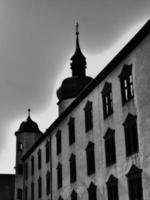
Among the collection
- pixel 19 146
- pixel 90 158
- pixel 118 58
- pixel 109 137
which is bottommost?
pixel 90 158

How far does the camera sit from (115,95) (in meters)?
26.3

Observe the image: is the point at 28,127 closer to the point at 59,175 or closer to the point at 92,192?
the point at 59,175

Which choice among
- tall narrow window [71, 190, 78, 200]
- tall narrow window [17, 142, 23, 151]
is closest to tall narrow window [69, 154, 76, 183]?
tall narrow window [71, 190, 78, 200]

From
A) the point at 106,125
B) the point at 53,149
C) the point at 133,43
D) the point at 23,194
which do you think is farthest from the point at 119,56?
the point at 23,194

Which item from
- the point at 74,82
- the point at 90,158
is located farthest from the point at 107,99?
the point at 74,82

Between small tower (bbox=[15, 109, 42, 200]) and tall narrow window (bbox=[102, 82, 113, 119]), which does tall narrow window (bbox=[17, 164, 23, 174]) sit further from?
tall narrow window (bbox=[102, 82, 113, 119])

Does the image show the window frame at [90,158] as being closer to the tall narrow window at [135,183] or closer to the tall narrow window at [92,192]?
the tall narrow window at [92,192]

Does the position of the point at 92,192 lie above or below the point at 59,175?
below

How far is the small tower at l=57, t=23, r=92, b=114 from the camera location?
46969 millimetres

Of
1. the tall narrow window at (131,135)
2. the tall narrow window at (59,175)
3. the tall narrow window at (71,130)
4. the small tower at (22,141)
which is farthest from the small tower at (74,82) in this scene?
the tall narrow window at (131,135)

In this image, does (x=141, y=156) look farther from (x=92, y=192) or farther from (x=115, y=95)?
(x=92, y=192)

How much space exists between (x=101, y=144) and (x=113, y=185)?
3.30 meters

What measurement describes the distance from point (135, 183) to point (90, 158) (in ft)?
22.7

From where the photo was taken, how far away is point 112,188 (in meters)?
25.5
